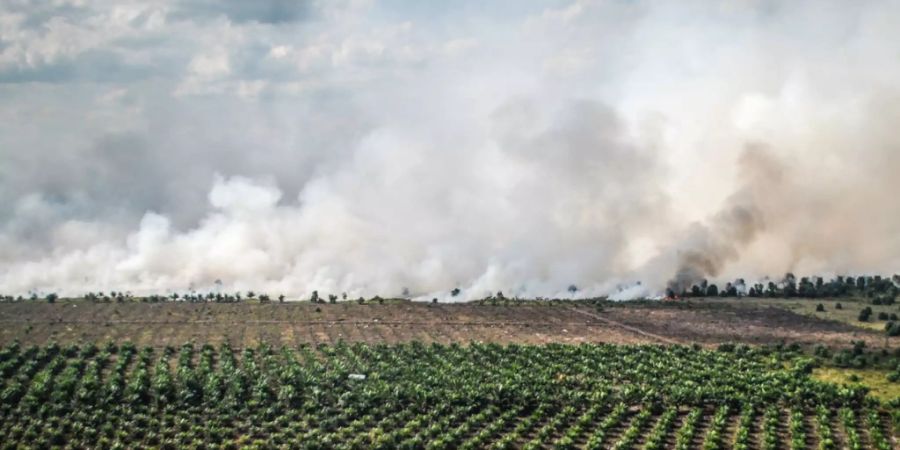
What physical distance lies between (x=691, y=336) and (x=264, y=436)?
28.1 metres

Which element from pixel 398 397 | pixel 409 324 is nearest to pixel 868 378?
pixel 398 397

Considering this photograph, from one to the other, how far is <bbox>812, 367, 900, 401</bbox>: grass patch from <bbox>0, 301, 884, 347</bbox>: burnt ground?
6.40 meters

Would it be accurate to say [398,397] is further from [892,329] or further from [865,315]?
[865,315]

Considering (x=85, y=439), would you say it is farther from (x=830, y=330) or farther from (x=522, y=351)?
(x=830, y=330)

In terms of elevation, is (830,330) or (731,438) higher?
(830,330)

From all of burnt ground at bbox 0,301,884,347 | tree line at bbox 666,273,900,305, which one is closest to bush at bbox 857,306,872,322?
burnt ground at bbox 0,301,884,347

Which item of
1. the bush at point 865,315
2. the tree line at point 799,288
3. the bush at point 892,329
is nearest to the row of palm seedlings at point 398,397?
the bush at point 892,329

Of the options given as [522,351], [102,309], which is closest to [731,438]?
[522,351]

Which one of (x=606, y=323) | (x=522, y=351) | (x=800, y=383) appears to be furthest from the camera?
(x=606, y=323)

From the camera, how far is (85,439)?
38062 mm

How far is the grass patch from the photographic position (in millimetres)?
45875

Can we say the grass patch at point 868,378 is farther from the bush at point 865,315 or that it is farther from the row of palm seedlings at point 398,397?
the bush at point 865,315

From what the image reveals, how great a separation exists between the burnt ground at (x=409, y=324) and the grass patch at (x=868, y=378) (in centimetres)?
640

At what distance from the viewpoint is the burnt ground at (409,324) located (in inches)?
2212
